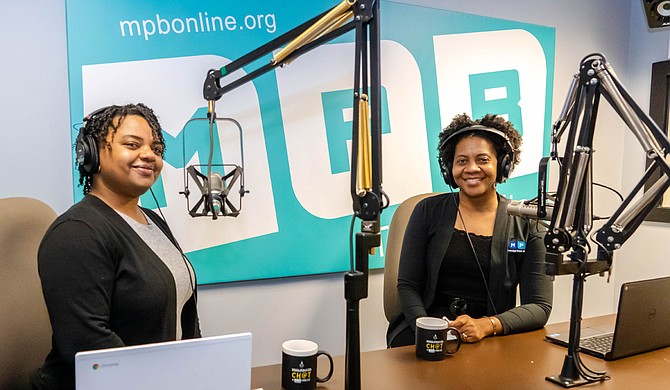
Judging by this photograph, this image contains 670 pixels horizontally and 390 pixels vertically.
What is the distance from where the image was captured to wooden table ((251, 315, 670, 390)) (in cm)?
127

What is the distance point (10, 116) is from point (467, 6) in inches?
85.1

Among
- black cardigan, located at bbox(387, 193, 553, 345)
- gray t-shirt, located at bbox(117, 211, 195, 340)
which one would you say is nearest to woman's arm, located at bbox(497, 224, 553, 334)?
black cardigan, located at bbox(387, 193, 553, 345)

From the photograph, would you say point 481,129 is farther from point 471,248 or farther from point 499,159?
point 471,248

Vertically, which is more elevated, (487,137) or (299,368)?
(487,137)

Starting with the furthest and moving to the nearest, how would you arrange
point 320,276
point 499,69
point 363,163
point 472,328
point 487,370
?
1. point 499,69
2. point 320,276
3. point 472,328
4. point 487,370
5. point 363,163

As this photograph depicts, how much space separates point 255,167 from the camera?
231 centimetres

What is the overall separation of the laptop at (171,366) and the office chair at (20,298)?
0.53m

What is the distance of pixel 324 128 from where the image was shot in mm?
2436

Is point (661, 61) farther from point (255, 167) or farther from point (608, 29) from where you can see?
point (255, 167)

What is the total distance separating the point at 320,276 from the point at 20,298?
4.46 feet

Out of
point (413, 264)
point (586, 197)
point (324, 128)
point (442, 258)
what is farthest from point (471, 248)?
point (324, 128)

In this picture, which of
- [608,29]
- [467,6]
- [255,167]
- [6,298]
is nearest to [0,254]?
[6,298]

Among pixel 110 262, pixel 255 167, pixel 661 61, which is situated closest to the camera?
pixel 110 262

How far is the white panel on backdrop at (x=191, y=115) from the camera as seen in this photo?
2029mm
